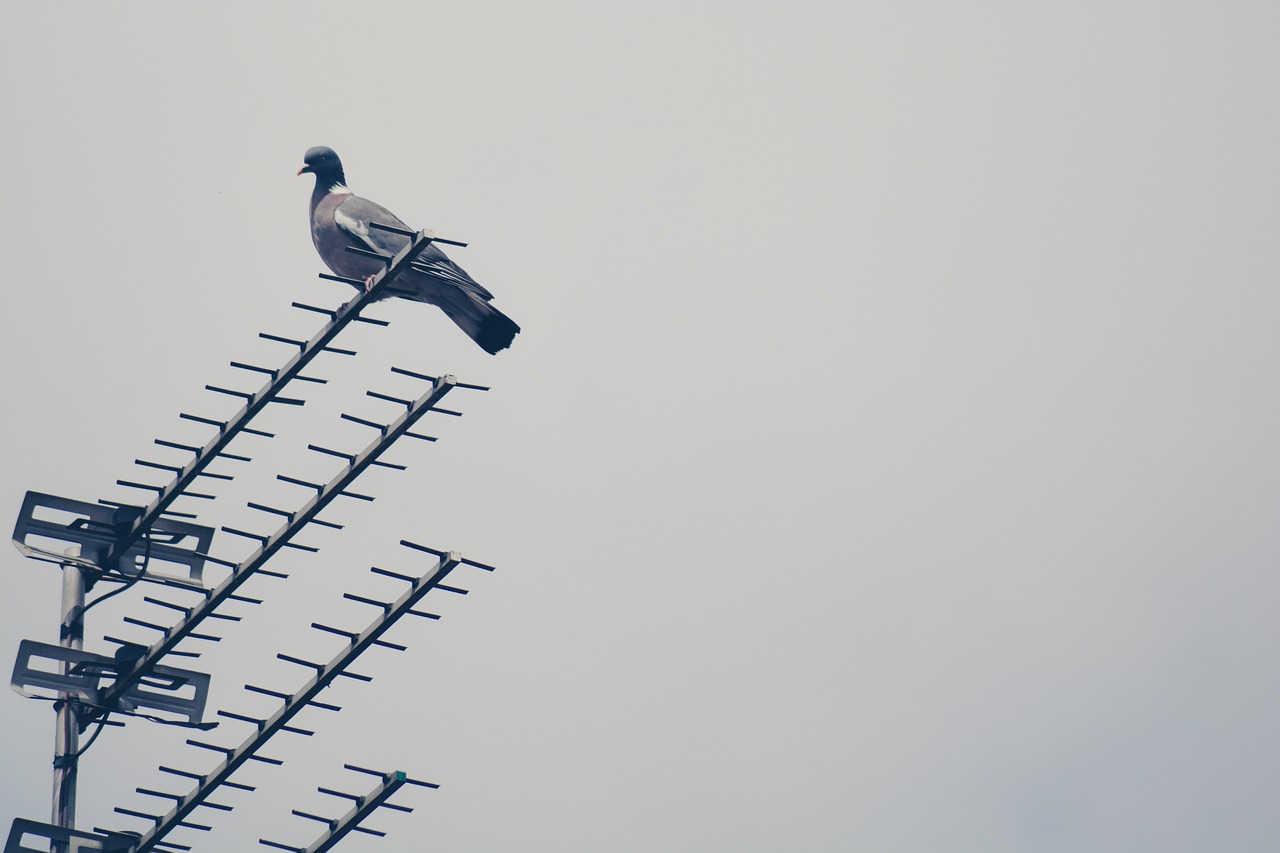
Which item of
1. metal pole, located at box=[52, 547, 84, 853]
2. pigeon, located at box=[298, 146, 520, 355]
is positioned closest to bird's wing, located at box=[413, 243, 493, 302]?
pigeon, located at box=[298, 146, 520, 355]

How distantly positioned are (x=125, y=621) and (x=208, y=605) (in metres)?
0.65

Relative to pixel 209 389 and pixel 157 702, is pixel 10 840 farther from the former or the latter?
pixel 209 389

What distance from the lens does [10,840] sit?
7.02 metres

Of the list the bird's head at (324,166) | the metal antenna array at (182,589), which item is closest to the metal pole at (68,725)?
the metal antenna array at (182,589)

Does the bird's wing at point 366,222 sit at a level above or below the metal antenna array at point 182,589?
above

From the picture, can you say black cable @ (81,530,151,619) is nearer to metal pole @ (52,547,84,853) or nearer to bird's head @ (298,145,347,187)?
metal pole @ (52,547,84,853)

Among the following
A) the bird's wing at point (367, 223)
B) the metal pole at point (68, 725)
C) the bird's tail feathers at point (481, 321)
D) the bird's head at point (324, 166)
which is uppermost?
the bird's head at point (324, 166)

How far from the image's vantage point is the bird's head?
1096cm

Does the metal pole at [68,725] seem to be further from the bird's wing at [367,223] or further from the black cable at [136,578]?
the bird's wing at [367,223]

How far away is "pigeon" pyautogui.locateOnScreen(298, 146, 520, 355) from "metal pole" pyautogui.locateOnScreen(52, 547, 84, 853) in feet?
6.12

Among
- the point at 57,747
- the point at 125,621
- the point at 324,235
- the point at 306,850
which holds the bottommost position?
the point at 306,850

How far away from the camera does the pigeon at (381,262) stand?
869 cm

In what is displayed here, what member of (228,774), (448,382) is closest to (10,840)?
(228,774)

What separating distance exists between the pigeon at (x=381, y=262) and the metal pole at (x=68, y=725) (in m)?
1.86
